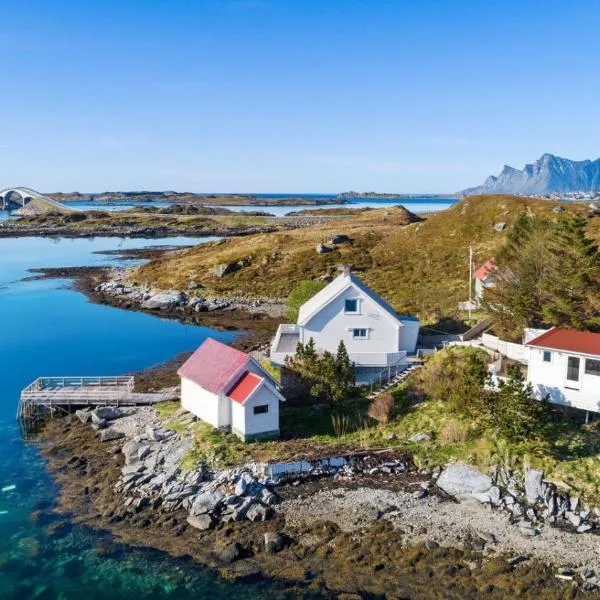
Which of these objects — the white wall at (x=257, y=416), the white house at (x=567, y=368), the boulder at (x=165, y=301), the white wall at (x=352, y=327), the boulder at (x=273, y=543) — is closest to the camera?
the boulder at (x=273, y=543)

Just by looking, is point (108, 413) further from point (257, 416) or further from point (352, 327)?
point (352, 327)

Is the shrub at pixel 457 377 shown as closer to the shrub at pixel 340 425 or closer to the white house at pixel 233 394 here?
the shrub at pixel 340 425

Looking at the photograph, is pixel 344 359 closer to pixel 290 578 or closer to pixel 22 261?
pixel 290 578

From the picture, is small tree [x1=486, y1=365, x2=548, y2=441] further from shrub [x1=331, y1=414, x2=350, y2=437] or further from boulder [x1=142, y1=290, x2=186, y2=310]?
boulder [x1=142, y1=290, x2=186, y2=310]

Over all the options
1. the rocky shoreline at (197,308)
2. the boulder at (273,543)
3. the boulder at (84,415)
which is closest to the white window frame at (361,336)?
the rocky shoreline at (197,308)

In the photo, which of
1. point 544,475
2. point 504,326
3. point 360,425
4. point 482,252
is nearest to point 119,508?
point 360,425

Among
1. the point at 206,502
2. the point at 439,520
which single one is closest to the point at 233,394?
the point at 206,502
